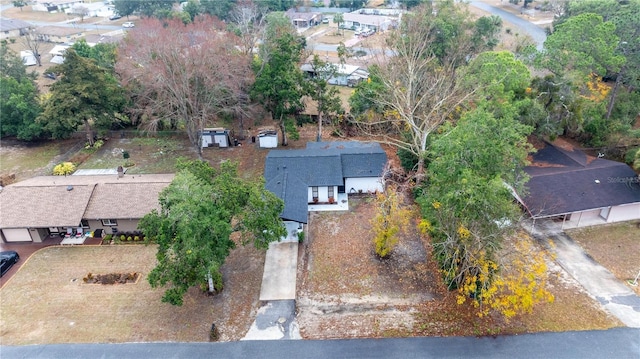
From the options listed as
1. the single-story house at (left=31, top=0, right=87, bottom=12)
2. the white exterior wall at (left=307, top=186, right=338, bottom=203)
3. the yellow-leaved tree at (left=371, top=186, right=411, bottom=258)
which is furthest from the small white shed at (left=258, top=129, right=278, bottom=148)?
the single-story house at (left=31, top=0, right=87, bottom=12)

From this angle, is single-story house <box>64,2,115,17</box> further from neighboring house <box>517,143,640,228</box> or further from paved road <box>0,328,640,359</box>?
neighboring house <box>517,143,640,228</box>

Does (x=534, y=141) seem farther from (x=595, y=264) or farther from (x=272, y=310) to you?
(x=272, y=310)

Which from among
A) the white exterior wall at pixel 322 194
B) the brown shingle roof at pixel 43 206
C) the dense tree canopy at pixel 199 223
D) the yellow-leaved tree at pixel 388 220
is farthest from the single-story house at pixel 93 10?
the yellow-leaved tree at pixel 388 220

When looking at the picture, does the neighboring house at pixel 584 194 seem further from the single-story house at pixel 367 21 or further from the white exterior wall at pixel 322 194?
the single-story house at pixel 367 21

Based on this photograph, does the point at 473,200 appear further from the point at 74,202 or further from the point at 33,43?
the point at 33,43

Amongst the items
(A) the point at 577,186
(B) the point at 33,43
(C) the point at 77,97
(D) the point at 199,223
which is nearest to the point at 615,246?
(A) the point at 577,186

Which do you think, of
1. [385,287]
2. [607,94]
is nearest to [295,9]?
[607,94]
